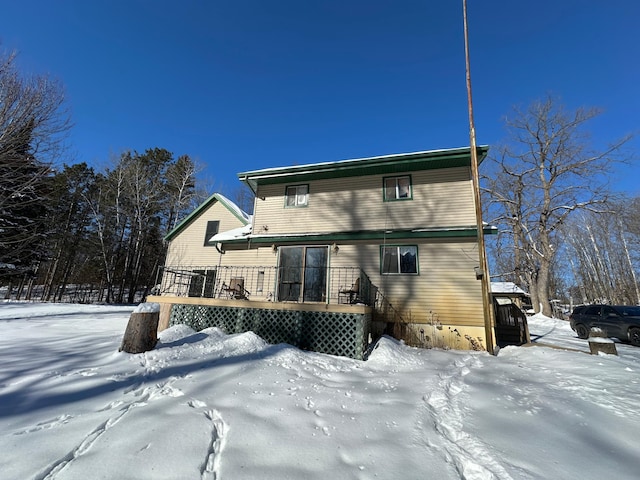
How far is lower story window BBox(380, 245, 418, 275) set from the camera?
916 centimetres

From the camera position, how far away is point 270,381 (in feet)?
14.9

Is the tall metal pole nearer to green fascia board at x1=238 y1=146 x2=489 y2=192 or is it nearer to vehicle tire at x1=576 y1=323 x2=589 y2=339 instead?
green fascia board at x1=238 y1=146 x2=489 y2=192

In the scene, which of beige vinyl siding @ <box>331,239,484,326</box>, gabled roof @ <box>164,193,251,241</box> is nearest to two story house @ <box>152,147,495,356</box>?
beige vinyl siding @ <box>331,239,484,326</box>

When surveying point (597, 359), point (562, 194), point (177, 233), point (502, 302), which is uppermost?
point (562, 194)

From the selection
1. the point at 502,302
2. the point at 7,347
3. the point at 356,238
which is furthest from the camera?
the point at 502,302

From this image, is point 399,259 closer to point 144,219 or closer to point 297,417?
point 297,417

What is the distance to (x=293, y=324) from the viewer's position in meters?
7.49

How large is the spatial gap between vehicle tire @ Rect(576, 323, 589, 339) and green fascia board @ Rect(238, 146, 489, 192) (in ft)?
30.5

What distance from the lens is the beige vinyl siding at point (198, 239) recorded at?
50.3ft

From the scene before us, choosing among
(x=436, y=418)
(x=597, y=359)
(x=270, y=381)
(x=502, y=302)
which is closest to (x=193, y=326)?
(x=270, y=381)

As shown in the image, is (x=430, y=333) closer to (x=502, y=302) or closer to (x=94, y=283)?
(x=502, y=302)

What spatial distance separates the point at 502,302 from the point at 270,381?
35.7 ft

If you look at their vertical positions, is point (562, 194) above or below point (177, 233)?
above

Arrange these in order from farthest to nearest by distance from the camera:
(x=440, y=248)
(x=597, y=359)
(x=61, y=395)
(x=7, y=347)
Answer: (x=440, y=248) → (x=597, y=359) → (x=7, y=347) → (x=61, y=395)
